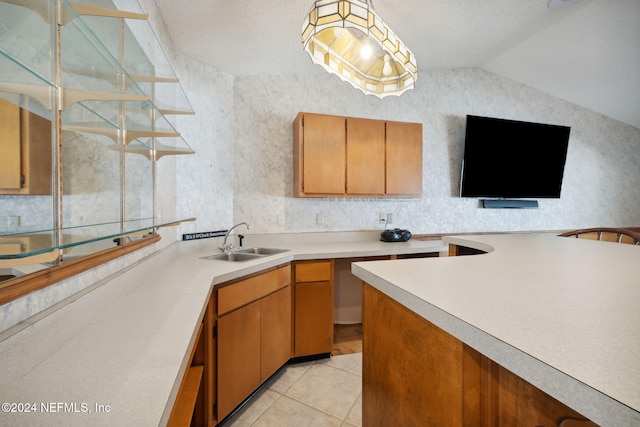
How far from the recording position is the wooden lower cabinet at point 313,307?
2234 mm

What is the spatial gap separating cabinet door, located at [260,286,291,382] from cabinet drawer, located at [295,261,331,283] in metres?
0.14

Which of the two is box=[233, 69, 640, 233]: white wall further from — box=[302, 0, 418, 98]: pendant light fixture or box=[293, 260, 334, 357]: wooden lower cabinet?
box=[302, 0, 418, 98]: pendant light fixture

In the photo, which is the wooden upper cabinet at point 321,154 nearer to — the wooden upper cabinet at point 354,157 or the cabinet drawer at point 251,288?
the wooden upper cabinet at point 354,157

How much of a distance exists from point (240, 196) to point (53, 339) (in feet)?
6.78

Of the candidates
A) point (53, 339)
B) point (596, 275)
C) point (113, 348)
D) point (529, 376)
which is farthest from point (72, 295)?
point (596, 275)

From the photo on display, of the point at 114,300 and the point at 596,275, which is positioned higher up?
the point at 596,275

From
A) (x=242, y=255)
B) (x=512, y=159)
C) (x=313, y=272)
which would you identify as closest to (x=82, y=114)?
(x=242, y=255)

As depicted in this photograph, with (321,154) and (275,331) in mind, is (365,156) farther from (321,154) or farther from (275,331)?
(275,331)

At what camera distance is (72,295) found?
896 mm

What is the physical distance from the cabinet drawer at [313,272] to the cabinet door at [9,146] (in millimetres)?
1769

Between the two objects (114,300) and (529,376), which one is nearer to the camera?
(529,376)

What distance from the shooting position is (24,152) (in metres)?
0.63

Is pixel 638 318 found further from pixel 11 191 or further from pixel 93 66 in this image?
pixel 93 66

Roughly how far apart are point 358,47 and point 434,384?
1536mm
